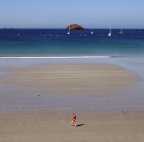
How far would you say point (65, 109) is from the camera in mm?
17828

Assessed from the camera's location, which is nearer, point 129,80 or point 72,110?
point 72,110

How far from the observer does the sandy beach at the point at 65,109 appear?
14.1 m

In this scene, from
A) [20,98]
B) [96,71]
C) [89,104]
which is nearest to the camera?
[89,104]

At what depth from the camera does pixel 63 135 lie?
1403 centimetres

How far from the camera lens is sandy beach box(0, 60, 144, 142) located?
14.1 metres

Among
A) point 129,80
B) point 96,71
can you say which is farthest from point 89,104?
point 96,71

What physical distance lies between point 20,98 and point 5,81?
5796 millimetres

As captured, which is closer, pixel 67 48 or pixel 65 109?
pixel 65 109

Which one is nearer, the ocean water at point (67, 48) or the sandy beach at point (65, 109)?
the sandy beach at point (65, 109)

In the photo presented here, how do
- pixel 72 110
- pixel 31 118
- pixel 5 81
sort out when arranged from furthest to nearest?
pixel 5 81
pixel 72 110
pixel 31 118

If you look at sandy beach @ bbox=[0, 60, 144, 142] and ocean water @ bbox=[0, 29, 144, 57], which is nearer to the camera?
sandy beach @ bbox=[0, 60, 144, 142]

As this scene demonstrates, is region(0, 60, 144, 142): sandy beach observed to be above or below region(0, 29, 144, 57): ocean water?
above

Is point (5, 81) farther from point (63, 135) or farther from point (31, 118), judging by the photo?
point (63, 135)

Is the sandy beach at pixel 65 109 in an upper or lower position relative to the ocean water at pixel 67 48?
upper
